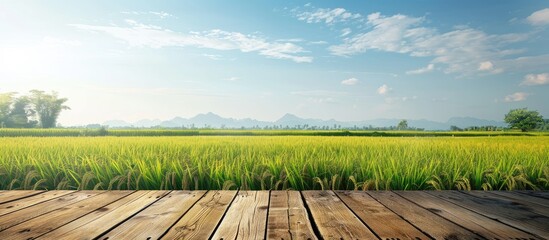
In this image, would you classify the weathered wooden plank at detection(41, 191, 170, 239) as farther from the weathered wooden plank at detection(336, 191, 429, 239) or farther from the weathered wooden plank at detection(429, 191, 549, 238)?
the weathered wooden plank at detection(429, 191, 549, 238)

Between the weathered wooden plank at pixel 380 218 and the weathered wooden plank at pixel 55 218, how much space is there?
1.94 m

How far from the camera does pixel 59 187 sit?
4.44 m

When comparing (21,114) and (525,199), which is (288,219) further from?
(21,114)

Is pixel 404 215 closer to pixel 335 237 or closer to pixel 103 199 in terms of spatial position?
pixel 335 237

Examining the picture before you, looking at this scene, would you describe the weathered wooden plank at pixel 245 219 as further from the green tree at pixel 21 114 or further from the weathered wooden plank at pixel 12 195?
the green tree at pixel 21 114

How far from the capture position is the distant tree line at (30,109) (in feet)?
189

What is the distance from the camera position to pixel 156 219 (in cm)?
242

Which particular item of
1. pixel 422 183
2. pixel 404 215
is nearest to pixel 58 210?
pixel 404 215

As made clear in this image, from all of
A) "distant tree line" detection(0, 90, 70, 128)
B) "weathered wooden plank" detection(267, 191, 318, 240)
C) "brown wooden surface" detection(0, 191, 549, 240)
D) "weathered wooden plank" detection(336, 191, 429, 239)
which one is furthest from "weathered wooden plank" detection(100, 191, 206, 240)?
"distant tree line" detection(0, 90, 70, 128)

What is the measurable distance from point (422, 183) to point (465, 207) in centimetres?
142

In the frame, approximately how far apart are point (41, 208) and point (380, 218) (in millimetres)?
2498

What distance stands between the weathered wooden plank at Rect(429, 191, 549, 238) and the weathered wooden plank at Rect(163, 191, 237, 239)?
1879mm

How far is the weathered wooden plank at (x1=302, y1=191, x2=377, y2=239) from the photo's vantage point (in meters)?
2.07

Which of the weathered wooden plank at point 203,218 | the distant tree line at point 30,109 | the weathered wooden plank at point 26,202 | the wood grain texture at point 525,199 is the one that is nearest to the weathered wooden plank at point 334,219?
the weathered wooden plank at point 203,218
